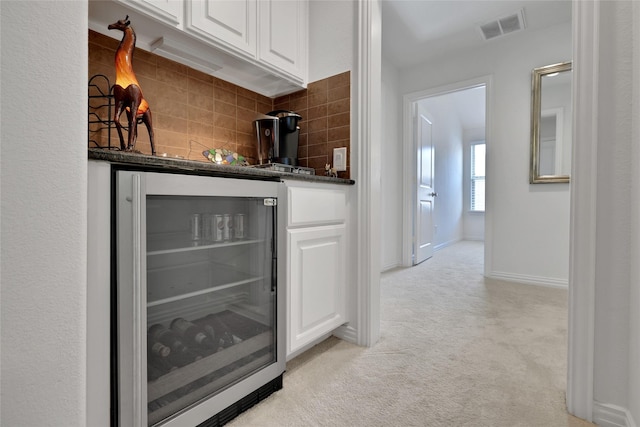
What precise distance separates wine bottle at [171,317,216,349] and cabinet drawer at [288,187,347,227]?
540mm

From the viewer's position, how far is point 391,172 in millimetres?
3613

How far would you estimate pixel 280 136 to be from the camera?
177cm

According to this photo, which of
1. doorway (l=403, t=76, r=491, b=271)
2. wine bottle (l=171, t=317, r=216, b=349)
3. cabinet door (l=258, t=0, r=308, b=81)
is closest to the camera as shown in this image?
wine bottle (l=171, t=317, r=216, b=349)

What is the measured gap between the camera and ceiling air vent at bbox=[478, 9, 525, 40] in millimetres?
2711

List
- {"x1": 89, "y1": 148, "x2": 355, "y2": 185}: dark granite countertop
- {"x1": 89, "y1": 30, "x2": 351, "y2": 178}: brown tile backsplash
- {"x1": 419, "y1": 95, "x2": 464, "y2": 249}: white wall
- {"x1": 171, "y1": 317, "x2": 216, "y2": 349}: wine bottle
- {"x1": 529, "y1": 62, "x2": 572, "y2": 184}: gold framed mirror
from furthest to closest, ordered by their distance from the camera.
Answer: {"x1": 419, "y1": 95, "x2": 464, "y2": 249}: white wall → {"x1": 529, "y1": 62, "x2": 572, "y2": 184}: gold framed mirror → {"x1": 89, "y1": 30, "x2": 351, "y2": 178}: brown tile backsplash → {"x1": 171, "y1": 317, "x2": 216, "y2": 349}: wine bottle → {"x1": 89, "y1": 148, "x2": 355, "y2": 185}: dark granite countertop

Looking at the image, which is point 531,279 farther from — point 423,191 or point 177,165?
point 177,165

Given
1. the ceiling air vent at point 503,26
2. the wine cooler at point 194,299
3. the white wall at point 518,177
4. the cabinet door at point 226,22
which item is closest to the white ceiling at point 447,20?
the ceiling air vent at point 503,26

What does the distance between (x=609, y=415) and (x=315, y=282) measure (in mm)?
1202

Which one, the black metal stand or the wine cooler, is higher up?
the black metal stand

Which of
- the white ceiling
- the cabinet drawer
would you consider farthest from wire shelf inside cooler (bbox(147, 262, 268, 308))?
the white ceiling

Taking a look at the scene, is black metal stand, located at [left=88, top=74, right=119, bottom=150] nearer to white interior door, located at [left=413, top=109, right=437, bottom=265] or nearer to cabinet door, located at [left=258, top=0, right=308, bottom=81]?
cabinet door, located at [left=258, top=0, right=308, bottom=81]

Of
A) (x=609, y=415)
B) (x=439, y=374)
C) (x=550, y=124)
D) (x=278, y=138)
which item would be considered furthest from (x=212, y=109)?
(x=550, y=124)

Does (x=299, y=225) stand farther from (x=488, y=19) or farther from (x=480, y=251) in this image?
(x=480, y=251)

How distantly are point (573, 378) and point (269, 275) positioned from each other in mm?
1236
